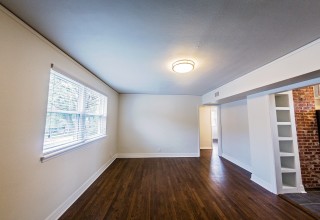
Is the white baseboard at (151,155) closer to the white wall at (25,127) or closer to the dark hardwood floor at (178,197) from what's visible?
the dark hardwood floor at (178,197)

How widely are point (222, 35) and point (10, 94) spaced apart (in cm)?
227

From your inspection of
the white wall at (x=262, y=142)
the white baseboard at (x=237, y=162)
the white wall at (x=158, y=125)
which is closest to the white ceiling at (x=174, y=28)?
the white wall at (x=262, y=142)

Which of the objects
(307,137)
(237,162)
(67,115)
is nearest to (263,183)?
(307,137)

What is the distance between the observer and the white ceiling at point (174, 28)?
1211mm

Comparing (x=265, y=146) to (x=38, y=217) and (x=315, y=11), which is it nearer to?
(x=315, y=11)

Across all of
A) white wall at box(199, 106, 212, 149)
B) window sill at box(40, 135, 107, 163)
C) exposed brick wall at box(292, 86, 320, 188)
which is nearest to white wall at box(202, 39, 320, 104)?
exposed brick wall at box(292, 86, 320, 188)

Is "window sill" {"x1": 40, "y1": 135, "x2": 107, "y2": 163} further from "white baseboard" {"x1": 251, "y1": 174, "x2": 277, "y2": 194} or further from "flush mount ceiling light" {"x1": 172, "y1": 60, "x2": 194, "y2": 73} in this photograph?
"white baseboard" {"x1": 251, "y1": 174, "x2": 277, "y2": 194}

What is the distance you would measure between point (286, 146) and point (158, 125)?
3.70 metres

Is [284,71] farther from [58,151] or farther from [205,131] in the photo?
[205,131]

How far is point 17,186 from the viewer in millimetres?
1420

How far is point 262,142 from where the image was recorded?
3094 millimetres

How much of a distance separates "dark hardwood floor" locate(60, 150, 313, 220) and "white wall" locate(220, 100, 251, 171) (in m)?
0.52

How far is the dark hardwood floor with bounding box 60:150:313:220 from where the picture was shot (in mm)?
2129

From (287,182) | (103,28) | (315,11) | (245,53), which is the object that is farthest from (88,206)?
(287,182)
